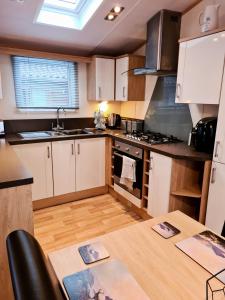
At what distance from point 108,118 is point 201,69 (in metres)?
1.93

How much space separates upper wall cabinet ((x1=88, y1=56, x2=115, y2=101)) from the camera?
316 centimetres

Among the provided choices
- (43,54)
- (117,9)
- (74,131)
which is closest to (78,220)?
(74,131)

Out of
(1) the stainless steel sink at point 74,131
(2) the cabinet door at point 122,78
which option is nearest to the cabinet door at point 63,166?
(1) the stainless steel sink at point 74,131

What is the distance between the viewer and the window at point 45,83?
2.94 meters

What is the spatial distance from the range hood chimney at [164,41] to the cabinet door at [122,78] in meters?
0.59

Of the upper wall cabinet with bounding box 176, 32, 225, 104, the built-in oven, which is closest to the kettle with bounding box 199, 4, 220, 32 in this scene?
the upper wall cabinet with bounding box 176, 32, 225, 104

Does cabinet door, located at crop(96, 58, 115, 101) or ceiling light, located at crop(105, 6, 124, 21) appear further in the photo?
cabinet door, located at crop(96, 58, 115, 101)

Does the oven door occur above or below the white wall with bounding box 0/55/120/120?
below

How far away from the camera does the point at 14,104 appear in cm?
297

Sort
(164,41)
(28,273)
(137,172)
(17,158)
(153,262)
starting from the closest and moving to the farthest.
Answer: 1. (28,273)
2. (153,262)
3. (17,158)
4. (164,41)
5. (137,172)

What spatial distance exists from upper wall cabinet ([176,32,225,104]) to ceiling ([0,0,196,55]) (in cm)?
65

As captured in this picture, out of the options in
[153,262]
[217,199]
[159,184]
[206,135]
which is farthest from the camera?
[159,184]

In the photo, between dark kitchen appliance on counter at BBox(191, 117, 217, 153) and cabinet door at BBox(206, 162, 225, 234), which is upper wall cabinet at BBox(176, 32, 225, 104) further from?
cabinet door at BBox(206, 162, 225, 234)

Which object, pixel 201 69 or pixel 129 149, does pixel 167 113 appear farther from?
pixel 201 69
